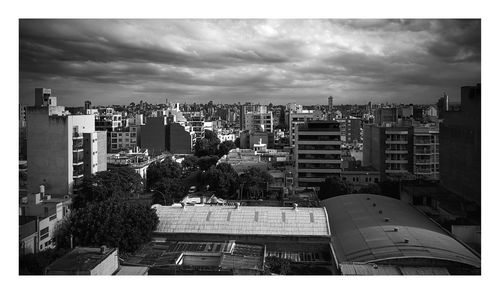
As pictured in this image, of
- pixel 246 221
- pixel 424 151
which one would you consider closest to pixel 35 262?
pixel 246 221

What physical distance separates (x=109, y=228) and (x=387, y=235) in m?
5.78

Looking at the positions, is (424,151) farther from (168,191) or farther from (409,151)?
(168,191)

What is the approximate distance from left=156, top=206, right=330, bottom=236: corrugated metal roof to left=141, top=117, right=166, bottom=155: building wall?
17964 millimetres

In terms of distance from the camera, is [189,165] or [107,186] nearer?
[107,186]

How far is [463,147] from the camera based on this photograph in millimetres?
11969

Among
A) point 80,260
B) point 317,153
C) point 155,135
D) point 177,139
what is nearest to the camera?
point 80,260

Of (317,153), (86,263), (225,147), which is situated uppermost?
(225,147)

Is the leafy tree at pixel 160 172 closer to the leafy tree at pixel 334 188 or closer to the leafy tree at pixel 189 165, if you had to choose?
the leafy tree at pixel 189 165

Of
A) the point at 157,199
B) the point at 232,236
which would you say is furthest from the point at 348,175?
the point at 232,236

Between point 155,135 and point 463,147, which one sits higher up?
point 155,135

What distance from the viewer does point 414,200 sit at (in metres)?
14.5

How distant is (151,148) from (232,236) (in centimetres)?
1965

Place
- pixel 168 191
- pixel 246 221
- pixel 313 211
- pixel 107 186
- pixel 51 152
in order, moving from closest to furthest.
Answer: pixel 246 221, pixel 313 211, pixel 51 152, pixel 107 186, pixel 168 191

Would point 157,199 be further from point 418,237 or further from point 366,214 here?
point 418,237
